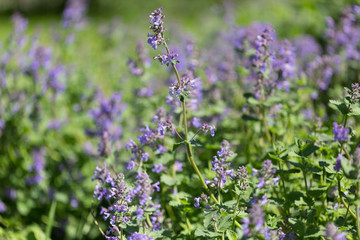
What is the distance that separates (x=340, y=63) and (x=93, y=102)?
3167 mm

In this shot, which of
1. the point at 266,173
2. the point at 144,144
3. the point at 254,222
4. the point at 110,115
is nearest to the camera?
the point at 254,222

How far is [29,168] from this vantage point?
4.04m

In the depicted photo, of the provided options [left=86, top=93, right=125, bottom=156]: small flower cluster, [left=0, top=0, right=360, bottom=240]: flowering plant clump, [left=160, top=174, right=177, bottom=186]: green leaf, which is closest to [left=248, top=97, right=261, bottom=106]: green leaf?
[left=0, top=0, right=360, bottom=240]: flowering plant clump

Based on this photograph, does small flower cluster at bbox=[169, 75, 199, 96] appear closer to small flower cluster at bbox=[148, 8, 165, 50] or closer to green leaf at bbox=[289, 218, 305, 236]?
small flower cluster at bbox=[148, 8, 165, 50]

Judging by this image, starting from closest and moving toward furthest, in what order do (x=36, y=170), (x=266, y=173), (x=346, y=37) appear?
(x=266, y=173) → (x=36, y=170) → (x=346, y=37)

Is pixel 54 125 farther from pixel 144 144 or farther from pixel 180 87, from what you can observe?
pixel 180 87

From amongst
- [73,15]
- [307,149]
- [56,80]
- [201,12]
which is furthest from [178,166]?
[201,12]

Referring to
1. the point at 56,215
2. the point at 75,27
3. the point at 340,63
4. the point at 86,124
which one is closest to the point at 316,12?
the point at 340,63

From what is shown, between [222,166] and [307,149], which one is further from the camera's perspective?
[307,149]

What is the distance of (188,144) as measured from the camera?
216cm

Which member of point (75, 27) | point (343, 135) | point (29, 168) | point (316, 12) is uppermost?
point (316, 12)

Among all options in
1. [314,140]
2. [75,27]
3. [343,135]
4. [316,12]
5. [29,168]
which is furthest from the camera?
[316,12]

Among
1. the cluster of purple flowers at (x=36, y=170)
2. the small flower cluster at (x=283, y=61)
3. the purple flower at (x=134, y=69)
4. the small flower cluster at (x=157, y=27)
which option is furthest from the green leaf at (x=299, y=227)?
the cluster of purple flowers at (x=36, y=170)

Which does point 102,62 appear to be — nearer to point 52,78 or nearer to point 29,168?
point 52,78
